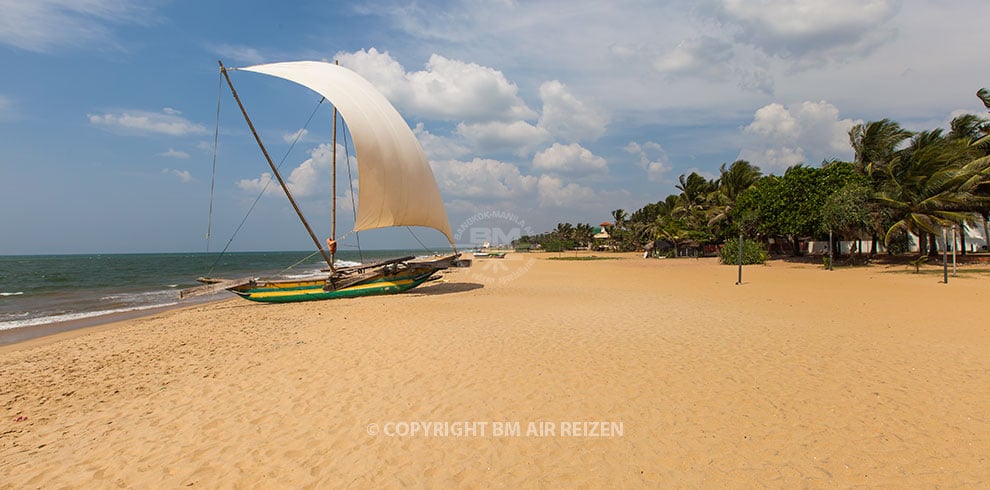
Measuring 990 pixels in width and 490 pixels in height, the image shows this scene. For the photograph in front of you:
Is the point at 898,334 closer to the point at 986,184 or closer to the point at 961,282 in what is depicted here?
the point at 961,282

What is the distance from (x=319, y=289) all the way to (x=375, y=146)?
539cm

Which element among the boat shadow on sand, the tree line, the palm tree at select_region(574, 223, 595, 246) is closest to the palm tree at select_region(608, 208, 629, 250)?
the palm tree at select_region(574, 223, 595, 246)

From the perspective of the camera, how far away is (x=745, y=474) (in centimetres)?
368

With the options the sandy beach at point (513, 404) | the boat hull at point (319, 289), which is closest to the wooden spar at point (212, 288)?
the boat hull at point (319, 289)

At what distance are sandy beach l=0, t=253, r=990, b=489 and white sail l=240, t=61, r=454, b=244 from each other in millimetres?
5142

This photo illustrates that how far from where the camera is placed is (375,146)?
550 inches

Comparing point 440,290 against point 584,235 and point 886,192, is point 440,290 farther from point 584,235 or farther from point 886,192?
point 584,235

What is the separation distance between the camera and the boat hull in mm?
15125

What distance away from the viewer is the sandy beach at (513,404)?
3824 mm

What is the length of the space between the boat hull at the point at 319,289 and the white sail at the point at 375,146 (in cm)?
214

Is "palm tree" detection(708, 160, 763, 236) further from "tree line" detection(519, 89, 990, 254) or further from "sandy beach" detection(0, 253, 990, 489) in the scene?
"sandy beach" detection(0, 253, 990, 489)

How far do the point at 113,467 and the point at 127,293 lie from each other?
27383mm

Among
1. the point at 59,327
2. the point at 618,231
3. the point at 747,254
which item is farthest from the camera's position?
the point at 618,231

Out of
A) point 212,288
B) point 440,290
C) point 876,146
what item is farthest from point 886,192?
point 212,288
